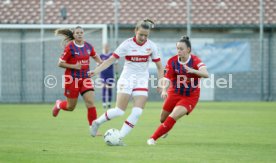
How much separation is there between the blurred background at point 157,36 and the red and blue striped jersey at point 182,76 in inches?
561

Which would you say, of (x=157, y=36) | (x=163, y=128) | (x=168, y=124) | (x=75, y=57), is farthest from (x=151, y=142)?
(x=157, y=36)

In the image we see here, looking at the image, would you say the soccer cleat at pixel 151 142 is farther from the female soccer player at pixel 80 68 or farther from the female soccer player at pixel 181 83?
the female soccer player at pixel 80 68

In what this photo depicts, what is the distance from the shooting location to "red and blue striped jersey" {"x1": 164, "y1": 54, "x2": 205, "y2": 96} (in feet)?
40.1

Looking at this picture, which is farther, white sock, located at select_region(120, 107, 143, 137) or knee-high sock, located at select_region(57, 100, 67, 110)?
knee-high sock, located at select_region(57, 100, 67, 110)

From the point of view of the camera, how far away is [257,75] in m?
29.4

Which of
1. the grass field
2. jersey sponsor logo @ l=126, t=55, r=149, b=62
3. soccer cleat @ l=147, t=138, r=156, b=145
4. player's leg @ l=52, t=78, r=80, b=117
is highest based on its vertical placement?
jersey sponsor logo @ l=126, t=55, r=149, b=62

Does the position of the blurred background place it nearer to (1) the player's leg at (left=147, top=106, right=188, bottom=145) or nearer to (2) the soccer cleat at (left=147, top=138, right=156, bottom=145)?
(1) the player's leg at (left=147, top=106, right=188, bottom=145)

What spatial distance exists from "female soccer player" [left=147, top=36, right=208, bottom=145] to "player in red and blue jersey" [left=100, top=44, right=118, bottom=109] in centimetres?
1134

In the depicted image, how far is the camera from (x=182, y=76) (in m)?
12.2

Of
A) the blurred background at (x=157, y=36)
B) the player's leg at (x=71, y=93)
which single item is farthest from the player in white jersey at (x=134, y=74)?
the blurred background at (x=157, y=36)

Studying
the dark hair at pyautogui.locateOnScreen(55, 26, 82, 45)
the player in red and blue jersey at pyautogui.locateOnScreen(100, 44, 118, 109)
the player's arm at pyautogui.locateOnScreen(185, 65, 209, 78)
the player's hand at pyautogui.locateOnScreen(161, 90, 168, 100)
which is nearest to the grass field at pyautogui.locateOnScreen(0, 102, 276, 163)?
the player's hand at pyautogui.locateOnScreen(161, 90, 168, 100)

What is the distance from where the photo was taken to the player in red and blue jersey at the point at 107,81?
78.7 feet

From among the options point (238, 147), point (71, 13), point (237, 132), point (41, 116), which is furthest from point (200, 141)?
point (71, 13)

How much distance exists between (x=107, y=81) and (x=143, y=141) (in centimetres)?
1269
